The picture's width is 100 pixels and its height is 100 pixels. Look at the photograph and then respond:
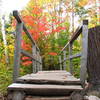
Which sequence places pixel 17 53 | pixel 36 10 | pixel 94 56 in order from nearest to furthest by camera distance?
pixel 17 53 < pixel 94 56 < pixel 36 10


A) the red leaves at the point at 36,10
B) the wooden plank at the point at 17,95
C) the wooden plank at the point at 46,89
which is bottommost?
the wooden plank at the point at 17,95

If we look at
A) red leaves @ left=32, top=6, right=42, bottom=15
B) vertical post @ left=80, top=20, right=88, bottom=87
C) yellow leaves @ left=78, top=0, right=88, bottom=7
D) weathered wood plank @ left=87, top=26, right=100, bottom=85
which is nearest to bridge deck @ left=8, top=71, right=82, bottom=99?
vertical post @ left=80, top=20, right=88, bottom=87

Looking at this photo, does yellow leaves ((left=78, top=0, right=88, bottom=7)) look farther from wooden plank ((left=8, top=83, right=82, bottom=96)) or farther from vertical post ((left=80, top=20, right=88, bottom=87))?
wooden plank ((left=8, top=83, right=82, bottom=96))

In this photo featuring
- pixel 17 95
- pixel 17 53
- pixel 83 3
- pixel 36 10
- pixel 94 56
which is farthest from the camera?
pixel 83 3

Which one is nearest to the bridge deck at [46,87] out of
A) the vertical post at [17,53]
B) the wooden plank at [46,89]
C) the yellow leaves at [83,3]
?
the wooden plank at [46,89]

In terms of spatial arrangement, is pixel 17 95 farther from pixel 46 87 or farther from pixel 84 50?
pixel 84 50

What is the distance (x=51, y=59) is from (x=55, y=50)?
662 millimetres

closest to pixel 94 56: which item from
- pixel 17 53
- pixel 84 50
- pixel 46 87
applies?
pixel 84 50

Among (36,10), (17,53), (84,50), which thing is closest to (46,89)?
(17,53)

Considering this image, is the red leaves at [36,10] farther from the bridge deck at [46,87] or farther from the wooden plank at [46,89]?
the wooden plank at [46,89]

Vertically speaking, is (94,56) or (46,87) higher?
(94,56)

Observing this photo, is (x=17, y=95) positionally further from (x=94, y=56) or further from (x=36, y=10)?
(x=36, y=10)

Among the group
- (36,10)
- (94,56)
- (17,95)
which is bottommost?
(17,95)

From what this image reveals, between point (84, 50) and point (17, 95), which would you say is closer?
point (17, 95)
